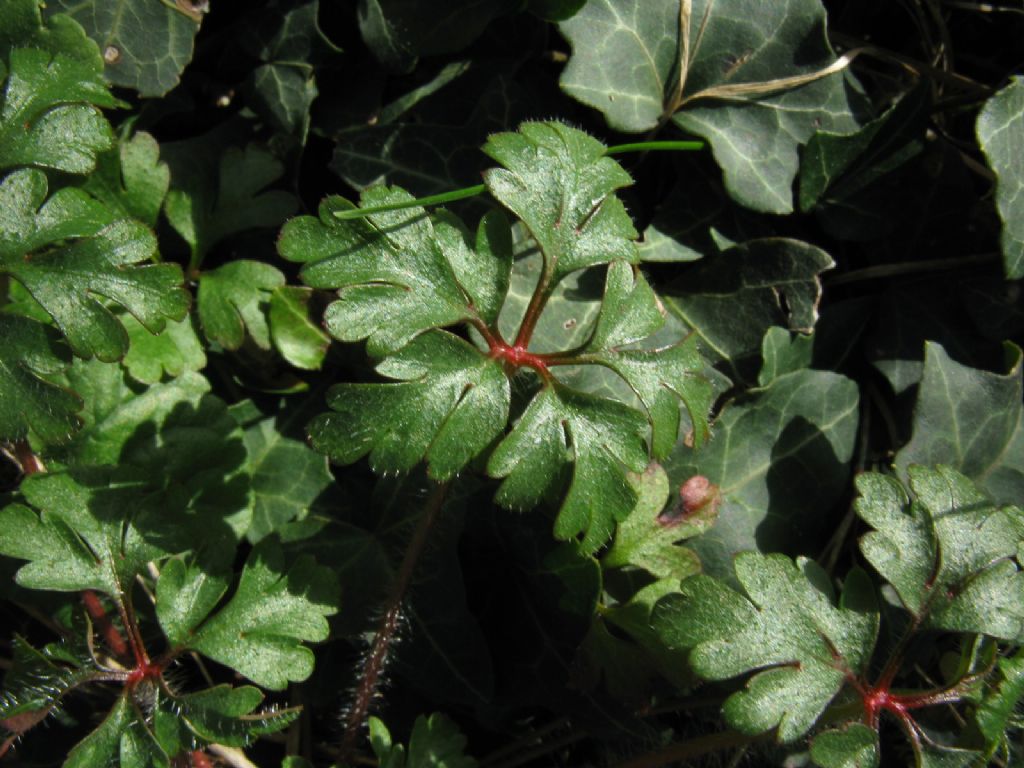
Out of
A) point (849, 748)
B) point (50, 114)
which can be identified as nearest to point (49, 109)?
point (50, 114)

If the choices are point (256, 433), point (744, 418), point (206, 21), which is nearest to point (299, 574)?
point (256, 433)

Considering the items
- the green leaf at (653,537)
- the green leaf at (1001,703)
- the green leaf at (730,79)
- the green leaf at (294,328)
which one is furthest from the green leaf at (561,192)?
the green leaf at (1001,703)

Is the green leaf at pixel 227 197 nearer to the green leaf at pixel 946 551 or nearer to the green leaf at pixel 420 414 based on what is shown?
the green leaf at pixel 420 414

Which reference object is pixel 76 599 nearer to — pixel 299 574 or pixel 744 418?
pixel 299 574

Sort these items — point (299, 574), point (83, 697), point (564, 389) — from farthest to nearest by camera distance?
point (83, 697) < point (299, 574) < point (564, 389)

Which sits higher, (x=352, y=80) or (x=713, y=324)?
(x=352, y=80)

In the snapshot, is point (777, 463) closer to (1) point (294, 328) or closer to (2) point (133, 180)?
(1) point (294, 328)

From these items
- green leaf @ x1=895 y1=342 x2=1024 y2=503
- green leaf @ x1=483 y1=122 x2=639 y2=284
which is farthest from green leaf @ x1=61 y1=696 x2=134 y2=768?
green leaf @ x1=895 y1=342 x2=1024 y2=503
